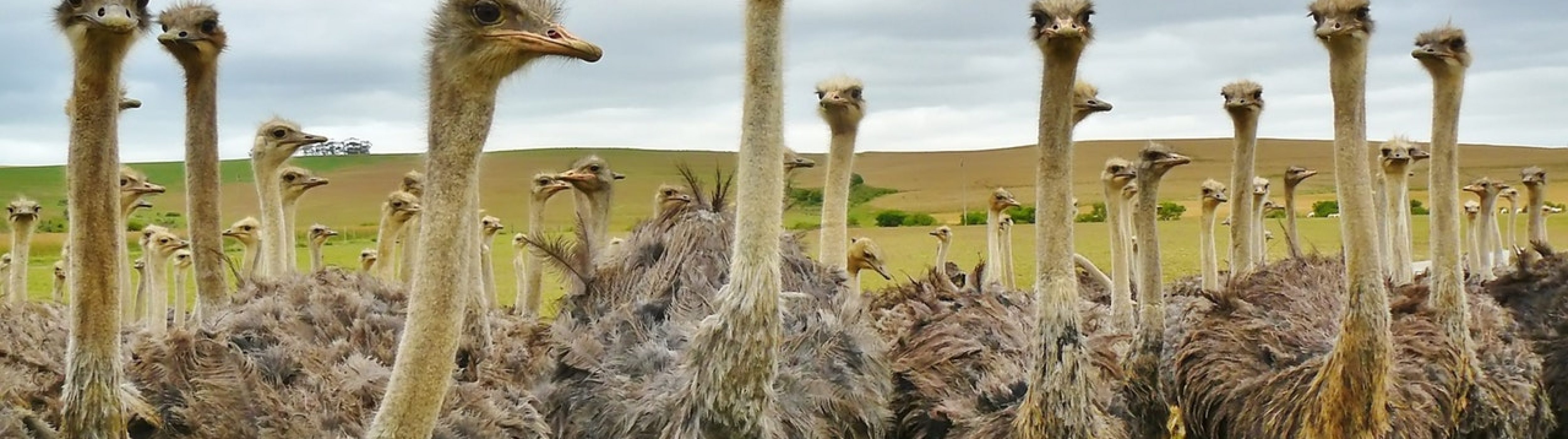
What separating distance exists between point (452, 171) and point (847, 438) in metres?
1.96

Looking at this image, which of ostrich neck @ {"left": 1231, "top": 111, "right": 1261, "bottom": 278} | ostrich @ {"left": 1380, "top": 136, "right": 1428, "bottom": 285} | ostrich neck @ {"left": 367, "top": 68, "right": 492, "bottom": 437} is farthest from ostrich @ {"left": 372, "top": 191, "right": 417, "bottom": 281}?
ostrich @ {"left": 1380, "top": 136, "right": 1428, "bottom": 285}

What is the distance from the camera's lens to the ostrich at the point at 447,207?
289 cm

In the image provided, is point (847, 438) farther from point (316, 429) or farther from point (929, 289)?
point (929, 289)

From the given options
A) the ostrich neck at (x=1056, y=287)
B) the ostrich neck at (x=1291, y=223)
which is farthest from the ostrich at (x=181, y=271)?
the ostrich neck at (x=1291, y=223)

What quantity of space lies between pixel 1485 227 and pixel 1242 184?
5.11 meters

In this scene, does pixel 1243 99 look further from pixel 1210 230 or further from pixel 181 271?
pixel 181 271

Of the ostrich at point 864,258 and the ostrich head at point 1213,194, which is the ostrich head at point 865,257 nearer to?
the ostrich at point 864,258

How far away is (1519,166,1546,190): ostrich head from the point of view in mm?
12047

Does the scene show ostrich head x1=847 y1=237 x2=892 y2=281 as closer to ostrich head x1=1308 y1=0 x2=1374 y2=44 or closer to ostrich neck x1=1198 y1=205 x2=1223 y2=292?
ostrich neck x1=1198 y1=205 x2=1223 y2=292

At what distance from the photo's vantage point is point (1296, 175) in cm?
1065

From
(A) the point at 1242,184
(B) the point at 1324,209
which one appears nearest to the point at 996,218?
(A) the point at 1242,184

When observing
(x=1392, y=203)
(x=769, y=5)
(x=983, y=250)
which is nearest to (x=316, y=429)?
(x=769, y=5)

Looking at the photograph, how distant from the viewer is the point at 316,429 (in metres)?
3.51

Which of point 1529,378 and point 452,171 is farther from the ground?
point 452,171
